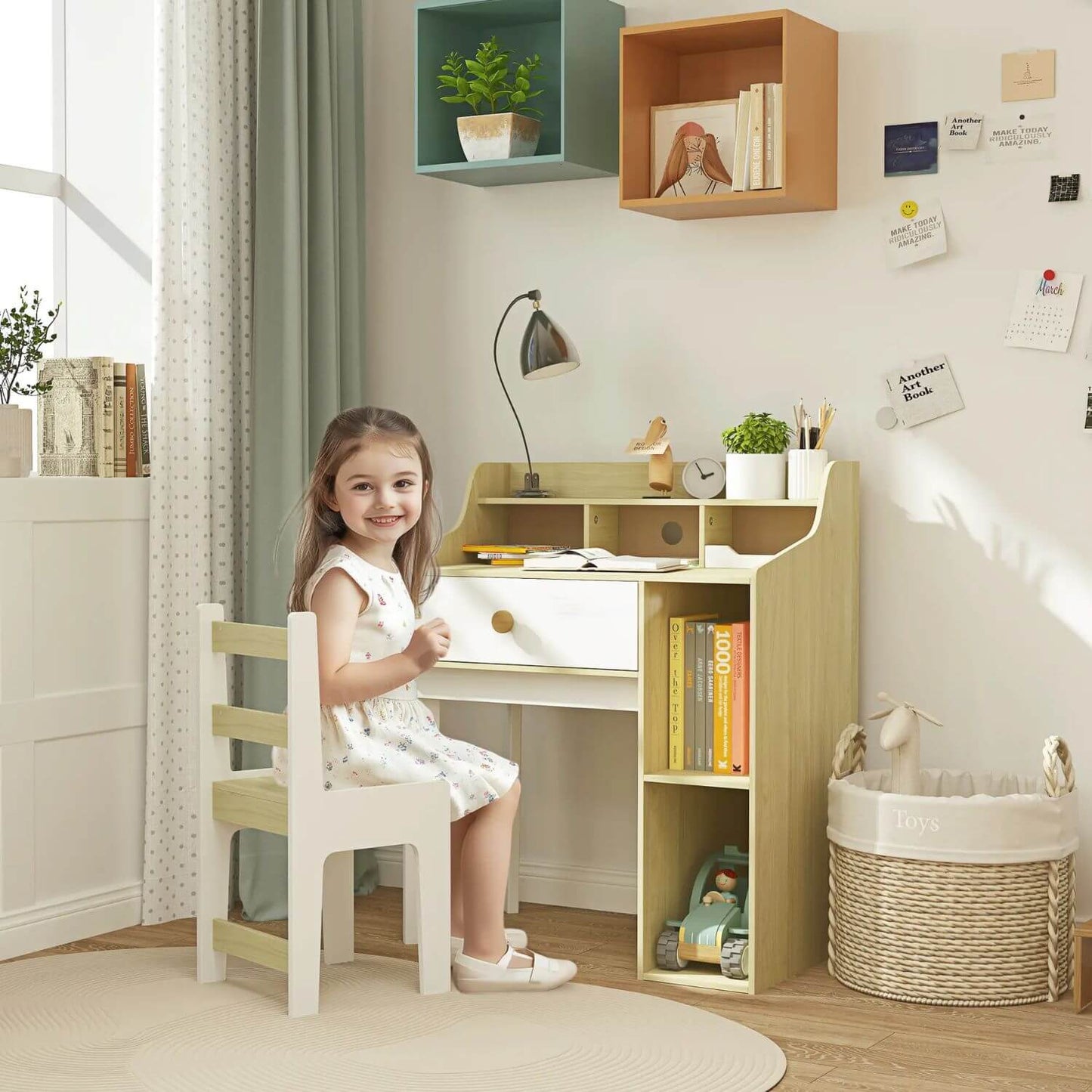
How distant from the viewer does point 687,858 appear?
300 centimetres

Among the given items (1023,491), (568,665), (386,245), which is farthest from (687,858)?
(386,245)

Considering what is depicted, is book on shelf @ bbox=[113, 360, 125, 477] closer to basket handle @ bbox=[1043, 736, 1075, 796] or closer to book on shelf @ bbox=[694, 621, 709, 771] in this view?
book on shelf @ bbox=[694, 621, 709, 771]

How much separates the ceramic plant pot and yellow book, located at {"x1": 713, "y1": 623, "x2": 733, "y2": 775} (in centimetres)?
110

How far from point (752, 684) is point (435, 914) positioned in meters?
0.66

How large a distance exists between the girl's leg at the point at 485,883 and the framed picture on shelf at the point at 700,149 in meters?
1.28

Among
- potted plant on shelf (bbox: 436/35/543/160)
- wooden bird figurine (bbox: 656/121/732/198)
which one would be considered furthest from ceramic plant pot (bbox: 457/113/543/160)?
wooden bird figurine (bbox: 656/121/732/198)

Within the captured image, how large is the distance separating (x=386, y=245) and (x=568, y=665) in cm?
128

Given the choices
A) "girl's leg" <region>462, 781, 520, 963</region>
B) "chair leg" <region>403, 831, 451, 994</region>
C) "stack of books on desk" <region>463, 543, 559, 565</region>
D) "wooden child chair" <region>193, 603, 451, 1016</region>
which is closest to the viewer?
"wooden child chair" <region>193, 603, 451, 1016</region>

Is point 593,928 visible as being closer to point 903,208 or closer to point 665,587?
point 665,587

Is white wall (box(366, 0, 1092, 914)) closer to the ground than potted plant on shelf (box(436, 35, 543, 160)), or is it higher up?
closer to the ground

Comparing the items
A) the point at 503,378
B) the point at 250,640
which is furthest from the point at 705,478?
the point at 250,640

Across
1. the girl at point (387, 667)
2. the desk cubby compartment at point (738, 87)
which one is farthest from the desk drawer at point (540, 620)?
the desk cubby compartment at point (738, 87)

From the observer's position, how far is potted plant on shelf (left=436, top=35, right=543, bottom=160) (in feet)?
10.5

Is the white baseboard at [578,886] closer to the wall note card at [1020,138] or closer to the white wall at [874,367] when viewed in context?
the white wall at [874,367]
